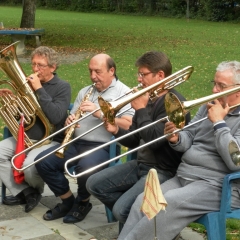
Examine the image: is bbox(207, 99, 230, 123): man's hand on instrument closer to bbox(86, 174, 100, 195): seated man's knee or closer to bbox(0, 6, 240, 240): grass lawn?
bbox(86, 174, 100, 195): seated man's knee

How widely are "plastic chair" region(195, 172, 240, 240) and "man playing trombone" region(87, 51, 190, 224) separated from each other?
54cm

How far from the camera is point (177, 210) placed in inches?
139

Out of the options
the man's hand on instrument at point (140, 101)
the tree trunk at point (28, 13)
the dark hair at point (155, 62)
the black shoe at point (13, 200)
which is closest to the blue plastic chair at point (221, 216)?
the man's hand on instrument at point (140, 101)

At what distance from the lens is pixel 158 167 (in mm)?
4145

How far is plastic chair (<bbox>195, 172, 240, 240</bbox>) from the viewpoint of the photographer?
11.6 feet

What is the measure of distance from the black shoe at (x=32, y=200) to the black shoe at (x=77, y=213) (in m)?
0.41

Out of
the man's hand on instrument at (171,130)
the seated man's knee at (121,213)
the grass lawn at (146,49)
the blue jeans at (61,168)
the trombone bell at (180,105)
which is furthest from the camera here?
the grass lawn at (146,49)

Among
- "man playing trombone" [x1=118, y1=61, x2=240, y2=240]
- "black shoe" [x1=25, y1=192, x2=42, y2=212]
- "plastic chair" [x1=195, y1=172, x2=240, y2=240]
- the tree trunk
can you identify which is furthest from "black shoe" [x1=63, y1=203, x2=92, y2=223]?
the tree trunk

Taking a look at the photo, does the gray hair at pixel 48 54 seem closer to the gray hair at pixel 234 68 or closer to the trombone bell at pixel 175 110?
the trombone bell at pixel 175 110

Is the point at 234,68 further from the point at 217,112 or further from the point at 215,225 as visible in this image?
the point at 215,225

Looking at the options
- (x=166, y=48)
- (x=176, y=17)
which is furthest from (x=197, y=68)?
(x=176, y=17)

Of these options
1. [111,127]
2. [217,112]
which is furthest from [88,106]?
[217,112]

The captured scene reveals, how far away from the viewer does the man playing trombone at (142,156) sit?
3.99 metres

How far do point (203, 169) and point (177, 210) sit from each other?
346 millimetres
